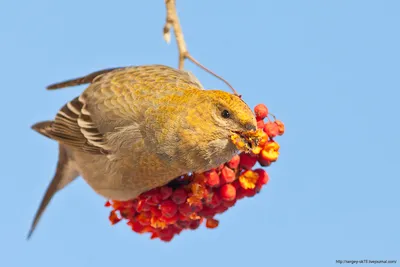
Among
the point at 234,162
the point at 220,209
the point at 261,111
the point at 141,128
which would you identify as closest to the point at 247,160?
the point at 234,162

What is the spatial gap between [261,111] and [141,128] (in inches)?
47.5

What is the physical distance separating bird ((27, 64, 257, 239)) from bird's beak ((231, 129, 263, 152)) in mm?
11

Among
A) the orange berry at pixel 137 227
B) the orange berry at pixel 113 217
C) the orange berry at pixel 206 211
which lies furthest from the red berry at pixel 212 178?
the orange berry at pixel 113 217

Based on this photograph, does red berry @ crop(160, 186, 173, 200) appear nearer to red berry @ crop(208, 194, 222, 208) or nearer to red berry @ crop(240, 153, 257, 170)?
red berry @ crop(208, 194, 222, 208)

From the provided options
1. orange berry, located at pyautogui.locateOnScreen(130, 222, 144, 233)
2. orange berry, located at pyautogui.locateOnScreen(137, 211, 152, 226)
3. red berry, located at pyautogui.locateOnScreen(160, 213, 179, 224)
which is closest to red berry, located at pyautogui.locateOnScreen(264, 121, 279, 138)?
red berry, located at pyautogui.locateOnScreen(160, 213, 179, 224)

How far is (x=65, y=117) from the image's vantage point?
668 cm

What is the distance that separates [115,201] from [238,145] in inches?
77.4

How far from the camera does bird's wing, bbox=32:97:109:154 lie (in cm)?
630

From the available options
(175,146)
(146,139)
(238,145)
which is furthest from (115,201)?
(238,145)

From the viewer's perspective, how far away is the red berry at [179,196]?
17.7 ft

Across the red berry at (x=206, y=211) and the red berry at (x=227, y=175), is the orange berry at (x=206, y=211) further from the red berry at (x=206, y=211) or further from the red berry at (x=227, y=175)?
the red berry at (x=227, y=175)

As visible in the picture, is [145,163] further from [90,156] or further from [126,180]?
[90,156]

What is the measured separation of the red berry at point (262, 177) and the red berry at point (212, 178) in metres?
0.40

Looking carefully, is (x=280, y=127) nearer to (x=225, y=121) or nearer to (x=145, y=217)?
(x=225, y=121)
